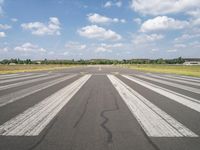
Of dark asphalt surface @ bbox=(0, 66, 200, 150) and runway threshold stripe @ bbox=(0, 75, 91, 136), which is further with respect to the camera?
runway threshold stripe @ bbox=(0, 75, 91, 136)

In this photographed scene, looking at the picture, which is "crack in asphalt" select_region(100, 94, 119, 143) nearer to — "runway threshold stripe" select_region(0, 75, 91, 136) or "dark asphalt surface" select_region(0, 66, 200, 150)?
"dark asphalt surface" select_region(0, 66, 200, 150)

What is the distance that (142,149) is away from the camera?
13.8ft

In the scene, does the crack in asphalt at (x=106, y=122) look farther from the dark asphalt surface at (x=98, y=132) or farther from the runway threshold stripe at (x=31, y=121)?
the runway threshold stripe at (x=31, y=121)

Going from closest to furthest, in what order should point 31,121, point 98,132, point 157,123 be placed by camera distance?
point 98,132 < point 157,123 < point 31,121

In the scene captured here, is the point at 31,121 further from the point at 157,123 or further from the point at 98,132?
the point at 157,123

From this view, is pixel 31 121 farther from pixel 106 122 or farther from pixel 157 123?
pixel 157 123

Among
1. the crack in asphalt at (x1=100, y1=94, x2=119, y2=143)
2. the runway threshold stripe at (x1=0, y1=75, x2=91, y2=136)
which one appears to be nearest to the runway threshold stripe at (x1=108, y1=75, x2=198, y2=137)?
the crack in asphalt at (x1=100, y1=94, x2=119, y2=143)

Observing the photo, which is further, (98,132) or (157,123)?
(157,123)

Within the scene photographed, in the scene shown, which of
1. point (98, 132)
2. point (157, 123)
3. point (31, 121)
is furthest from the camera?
point (31, 121)

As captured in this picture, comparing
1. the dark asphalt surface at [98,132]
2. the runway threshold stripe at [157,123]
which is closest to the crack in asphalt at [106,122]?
the dark asphalt surface at [98,132]

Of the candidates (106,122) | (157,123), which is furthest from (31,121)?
(157,123)

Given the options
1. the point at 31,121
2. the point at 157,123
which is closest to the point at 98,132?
the point at 157,123

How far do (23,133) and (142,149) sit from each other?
2.42 meters

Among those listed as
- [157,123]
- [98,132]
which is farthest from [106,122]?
[157,123]
